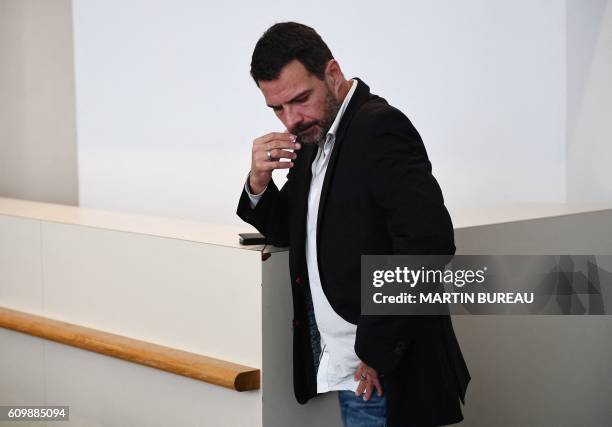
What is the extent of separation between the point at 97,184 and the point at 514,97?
2878 millimetres

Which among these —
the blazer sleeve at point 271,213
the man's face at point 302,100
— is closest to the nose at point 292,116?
the man's face at point 302,100

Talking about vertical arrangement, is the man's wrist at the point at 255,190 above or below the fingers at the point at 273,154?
below

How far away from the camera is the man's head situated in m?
1.91

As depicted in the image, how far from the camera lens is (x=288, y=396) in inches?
92.7

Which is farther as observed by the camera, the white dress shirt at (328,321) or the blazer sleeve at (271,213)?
the blazer sleeve at (271,213)

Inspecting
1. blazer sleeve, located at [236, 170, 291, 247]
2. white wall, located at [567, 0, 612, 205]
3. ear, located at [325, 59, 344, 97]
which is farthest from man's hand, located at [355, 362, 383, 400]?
white wall, located at [567, 0, 612, 205]

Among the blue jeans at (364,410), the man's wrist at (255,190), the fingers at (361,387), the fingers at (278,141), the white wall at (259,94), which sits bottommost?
the blue jeans at (364,410)

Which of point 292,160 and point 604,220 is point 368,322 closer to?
point 292,160

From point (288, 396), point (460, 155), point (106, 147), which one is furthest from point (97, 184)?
point (288, 396)

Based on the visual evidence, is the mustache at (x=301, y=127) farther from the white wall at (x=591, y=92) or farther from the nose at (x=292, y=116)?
the white wall at (x=591, y=92)

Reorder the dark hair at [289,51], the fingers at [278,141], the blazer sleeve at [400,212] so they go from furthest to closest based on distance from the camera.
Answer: the fingers at [278,141] < the dark hair at [289,51] < the blazer sleeve at [400,212]

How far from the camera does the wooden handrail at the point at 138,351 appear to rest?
229 cm

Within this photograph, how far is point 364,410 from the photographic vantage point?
1994mm

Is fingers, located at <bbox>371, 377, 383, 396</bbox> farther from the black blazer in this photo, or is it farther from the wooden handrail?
the wooden handrail
